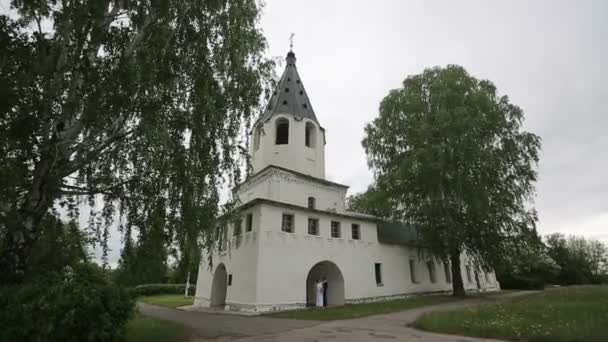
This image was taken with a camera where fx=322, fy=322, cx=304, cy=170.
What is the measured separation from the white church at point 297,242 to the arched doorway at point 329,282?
61mm

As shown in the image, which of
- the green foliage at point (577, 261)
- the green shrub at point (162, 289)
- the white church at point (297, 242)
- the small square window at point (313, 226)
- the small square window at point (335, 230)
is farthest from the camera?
the green foliage at point (577, 261)

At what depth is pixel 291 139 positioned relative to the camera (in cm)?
2261

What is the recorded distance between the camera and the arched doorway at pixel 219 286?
70.8 feet

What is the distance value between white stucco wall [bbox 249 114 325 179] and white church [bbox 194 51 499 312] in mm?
71

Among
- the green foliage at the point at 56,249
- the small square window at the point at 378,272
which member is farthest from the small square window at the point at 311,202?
the green foliage at the point at 56,249

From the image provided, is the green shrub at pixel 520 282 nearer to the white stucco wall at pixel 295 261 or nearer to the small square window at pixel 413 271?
the small square window at pixel 413 271

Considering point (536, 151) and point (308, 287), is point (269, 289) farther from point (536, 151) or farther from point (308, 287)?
point (536, 151)

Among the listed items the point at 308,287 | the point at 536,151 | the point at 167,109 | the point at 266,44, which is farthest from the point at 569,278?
the point at 167,109

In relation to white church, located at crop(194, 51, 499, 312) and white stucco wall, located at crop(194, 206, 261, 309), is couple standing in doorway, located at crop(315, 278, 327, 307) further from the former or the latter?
white stucco wall, located at crop(194, 206, 261, 309)

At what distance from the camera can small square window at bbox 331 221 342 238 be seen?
21.3 m

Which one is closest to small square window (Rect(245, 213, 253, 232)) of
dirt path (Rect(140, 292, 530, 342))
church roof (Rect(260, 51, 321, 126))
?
dirt path (Rect(140, 292, 530, 342))

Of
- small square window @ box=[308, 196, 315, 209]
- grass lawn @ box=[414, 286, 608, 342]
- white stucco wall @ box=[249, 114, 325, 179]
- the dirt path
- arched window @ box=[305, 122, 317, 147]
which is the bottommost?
the dirt path

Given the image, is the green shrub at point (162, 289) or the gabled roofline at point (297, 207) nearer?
the gabled roofline at point (297, 207)

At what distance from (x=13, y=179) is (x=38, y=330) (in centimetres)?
312
